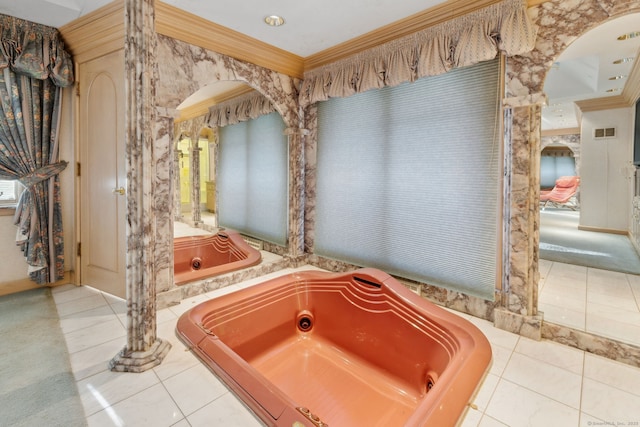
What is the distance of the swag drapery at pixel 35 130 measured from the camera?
2355mm

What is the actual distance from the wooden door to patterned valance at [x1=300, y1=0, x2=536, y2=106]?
186cm

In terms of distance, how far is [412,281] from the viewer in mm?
2562

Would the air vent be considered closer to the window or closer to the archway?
the archway

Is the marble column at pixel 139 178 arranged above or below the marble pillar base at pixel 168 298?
above

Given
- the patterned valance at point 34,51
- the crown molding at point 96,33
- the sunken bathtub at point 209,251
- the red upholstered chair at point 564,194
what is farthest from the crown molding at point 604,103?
the patterned valance at point 34,51

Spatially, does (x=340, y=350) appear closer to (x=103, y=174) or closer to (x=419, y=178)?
(x=419, y=178)

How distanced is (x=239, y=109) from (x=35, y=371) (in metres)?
3.20

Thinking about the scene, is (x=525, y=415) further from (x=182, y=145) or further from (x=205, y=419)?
(x=182, y=145)

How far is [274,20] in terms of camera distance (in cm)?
239

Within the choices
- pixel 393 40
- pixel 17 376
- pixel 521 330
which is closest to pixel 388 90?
pixel 393 40

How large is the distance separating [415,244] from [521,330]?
94 cm

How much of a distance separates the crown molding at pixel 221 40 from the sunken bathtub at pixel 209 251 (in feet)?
6.74

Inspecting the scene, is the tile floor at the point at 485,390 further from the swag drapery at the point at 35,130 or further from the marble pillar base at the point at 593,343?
the swag drapery at the point at 35,130

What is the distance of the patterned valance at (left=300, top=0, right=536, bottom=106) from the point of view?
187cm
